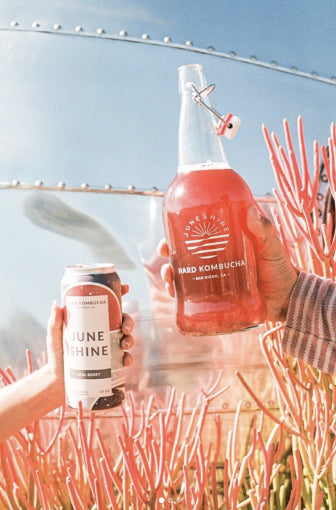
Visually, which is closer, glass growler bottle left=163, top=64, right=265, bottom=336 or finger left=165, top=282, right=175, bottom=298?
glass growler bottle left=163, top=64, right=265, bottom=336

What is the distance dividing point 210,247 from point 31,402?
2.04 feet

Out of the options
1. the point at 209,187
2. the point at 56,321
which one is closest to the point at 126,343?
the point at 56,321

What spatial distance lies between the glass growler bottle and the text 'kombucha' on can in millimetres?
177

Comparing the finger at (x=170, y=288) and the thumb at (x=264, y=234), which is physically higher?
the thumb at (x=264, y=234)

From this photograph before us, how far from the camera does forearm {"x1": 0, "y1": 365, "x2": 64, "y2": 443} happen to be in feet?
5.32

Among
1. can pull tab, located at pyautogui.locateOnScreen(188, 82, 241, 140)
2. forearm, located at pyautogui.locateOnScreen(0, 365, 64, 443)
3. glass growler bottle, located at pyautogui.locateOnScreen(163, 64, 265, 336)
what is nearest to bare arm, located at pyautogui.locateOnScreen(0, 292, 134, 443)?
forearm, located at pyautogui.locateOnScreen(0, 365, 64, 443)

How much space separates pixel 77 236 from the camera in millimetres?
2037

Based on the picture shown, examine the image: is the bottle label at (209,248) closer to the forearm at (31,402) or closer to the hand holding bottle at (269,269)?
the hand holding bottle at (269,269)

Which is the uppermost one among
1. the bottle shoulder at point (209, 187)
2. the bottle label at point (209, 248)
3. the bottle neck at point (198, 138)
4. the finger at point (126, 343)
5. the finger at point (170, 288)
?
the bottle neck at point (198, 138)

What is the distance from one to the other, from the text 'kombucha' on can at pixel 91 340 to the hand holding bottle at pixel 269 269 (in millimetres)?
189

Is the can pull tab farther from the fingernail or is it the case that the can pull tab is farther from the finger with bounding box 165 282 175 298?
the fingernail

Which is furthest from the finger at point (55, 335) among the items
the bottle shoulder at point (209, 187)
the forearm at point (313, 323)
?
the forearm at point (313, 323)

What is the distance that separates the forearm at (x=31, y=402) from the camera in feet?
5.32

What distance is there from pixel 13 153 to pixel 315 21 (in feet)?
3.99
